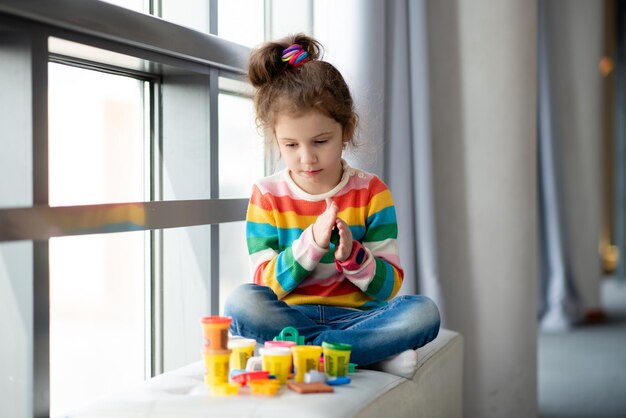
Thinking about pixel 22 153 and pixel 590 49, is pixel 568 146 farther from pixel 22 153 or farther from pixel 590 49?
pixel 22 153

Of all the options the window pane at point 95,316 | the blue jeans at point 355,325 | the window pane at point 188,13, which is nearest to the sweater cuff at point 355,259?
the blue jeans at point 355,325

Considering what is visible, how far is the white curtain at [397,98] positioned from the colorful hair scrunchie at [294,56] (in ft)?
1.32

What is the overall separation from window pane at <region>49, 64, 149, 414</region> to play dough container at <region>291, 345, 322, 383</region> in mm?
527

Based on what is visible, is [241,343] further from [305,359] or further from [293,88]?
[293,88]

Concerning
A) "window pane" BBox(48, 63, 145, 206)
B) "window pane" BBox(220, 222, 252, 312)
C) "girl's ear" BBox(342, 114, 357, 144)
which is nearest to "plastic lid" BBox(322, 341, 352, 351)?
"girl's ear" BBox(342, 114, 357, 144)

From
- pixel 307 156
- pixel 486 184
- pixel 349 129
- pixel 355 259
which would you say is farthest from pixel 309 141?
pixel 486 184

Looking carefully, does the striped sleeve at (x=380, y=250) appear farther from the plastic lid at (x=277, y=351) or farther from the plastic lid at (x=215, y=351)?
the plastic lid at (x=215, y=351)

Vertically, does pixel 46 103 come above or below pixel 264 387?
above

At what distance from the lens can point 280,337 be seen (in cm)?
145

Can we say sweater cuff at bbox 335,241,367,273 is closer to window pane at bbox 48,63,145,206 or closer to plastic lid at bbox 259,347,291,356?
plastic lid at bbox 259,347,291,356

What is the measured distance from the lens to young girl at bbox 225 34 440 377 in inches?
58.8

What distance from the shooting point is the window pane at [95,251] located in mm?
1567

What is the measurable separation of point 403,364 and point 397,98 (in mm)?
932

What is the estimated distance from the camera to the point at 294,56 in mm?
1665
